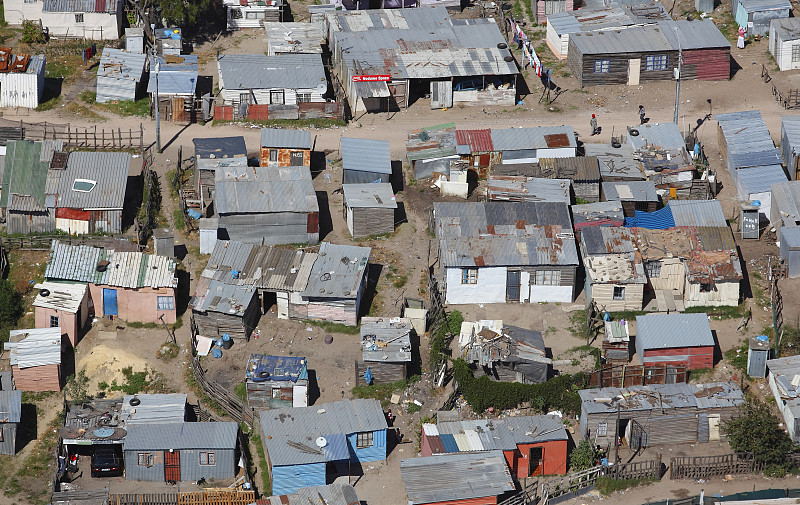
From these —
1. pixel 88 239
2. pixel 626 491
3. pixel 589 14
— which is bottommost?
pixel 626 491

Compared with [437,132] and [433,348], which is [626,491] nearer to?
[433,348]

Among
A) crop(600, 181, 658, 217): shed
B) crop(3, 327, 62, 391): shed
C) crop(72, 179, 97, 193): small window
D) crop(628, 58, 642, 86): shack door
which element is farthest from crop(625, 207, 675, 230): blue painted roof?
crop(3, 327, 62, 391): shed

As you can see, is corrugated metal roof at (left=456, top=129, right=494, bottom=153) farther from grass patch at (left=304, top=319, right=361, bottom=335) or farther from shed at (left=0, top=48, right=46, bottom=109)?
shed at (left=0, top=48, right=46, bottom=109)

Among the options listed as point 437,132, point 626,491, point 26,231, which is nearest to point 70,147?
point 26,231

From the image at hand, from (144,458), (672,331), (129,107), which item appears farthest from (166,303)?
(672,331)

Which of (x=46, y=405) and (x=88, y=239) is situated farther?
(x=88, y=239)

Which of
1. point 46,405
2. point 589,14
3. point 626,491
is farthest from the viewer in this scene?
point 589,14

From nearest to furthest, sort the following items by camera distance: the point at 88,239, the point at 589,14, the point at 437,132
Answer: the point at 88,239, the point at 437,132, the point at 589,14

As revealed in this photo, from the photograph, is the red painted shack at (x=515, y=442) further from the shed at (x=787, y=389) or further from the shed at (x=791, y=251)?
the shed at (x=791, y=251)
